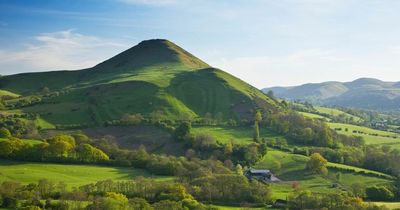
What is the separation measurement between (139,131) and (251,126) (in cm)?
4871

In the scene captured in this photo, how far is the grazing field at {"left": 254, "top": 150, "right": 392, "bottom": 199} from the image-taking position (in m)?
118

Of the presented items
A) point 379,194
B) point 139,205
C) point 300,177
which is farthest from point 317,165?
point 139,205

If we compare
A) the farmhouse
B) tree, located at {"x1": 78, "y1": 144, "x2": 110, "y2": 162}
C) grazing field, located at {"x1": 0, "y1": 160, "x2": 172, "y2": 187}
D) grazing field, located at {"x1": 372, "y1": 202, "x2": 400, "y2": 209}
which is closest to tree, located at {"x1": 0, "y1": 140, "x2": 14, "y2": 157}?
grazing field, located at {"x1": 0, "y1": 160, "x2": 172, "y2": 187}

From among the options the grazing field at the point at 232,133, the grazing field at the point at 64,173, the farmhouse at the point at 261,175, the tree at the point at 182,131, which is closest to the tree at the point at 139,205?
the grazing field at the point at 64,173

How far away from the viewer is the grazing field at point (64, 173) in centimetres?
10462

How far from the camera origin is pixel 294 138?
176 metres

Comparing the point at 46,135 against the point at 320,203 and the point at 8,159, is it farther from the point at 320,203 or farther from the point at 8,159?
the point at 320,203

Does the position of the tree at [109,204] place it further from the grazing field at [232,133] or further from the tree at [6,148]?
the grazing field at [232,133]

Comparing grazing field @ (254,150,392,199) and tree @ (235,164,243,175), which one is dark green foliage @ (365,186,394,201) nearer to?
grazing field @ (254,150,392,199)

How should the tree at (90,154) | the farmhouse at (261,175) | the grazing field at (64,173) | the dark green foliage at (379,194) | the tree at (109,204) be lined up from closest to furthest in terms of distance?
the tree at (109,204) → the grazing field at (64,173) → the dark green foliage at (379,194) → the farmhouse at (261,175) → the tree at (90,154)

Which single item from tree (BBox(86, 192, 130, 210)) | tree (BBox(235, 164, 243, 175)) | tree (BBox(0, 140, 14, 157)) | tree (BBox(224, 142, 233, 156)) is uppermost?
tree (BBox(0, 140, 14, 157))

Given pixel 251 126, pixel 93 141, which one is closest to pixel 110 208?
pixel 93 141

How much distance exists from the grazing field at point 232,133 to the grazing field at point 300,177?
1925cm

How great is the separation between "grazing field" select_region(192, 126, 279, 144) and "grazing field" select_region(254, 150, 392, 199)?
1925cm
